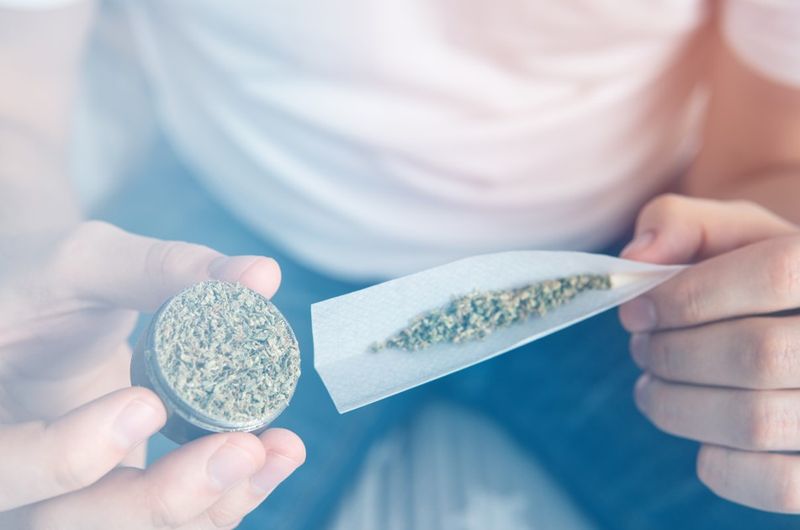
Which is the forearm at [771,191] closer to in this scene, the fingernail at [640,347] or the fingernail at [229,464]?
the fingernail at [640,347]

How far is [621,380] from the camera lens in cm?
67

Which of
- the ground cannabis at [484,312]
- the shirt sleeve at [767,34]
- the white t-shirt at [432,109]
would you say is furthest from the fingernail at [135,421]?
the shirt sleeve at [767,34]

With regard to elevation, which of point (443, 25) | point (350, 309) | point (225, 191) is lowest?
point (225, 191)

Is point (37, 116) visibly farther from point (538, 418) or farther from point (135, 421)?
point (538, 418)

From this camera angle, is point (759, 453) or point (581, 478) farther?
point (581, 478)

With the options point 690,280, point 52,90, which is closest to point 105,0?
point 52,90

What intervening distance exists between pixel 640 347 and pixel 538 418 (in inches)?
5.9

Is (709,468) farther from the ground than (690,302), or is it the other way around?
(690,302)

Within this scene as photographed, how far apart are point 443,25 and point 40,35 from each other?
0.30m

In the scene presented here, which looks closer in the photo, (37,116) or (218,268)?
(218,268)

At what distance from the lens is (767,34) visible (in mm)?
603

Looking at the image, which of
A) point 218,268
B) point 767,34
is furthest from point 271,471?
point 767,34

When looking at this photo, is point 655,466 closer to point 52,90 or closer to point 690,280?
point 690,280

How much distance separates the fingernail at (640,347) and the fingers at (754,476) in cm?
8
